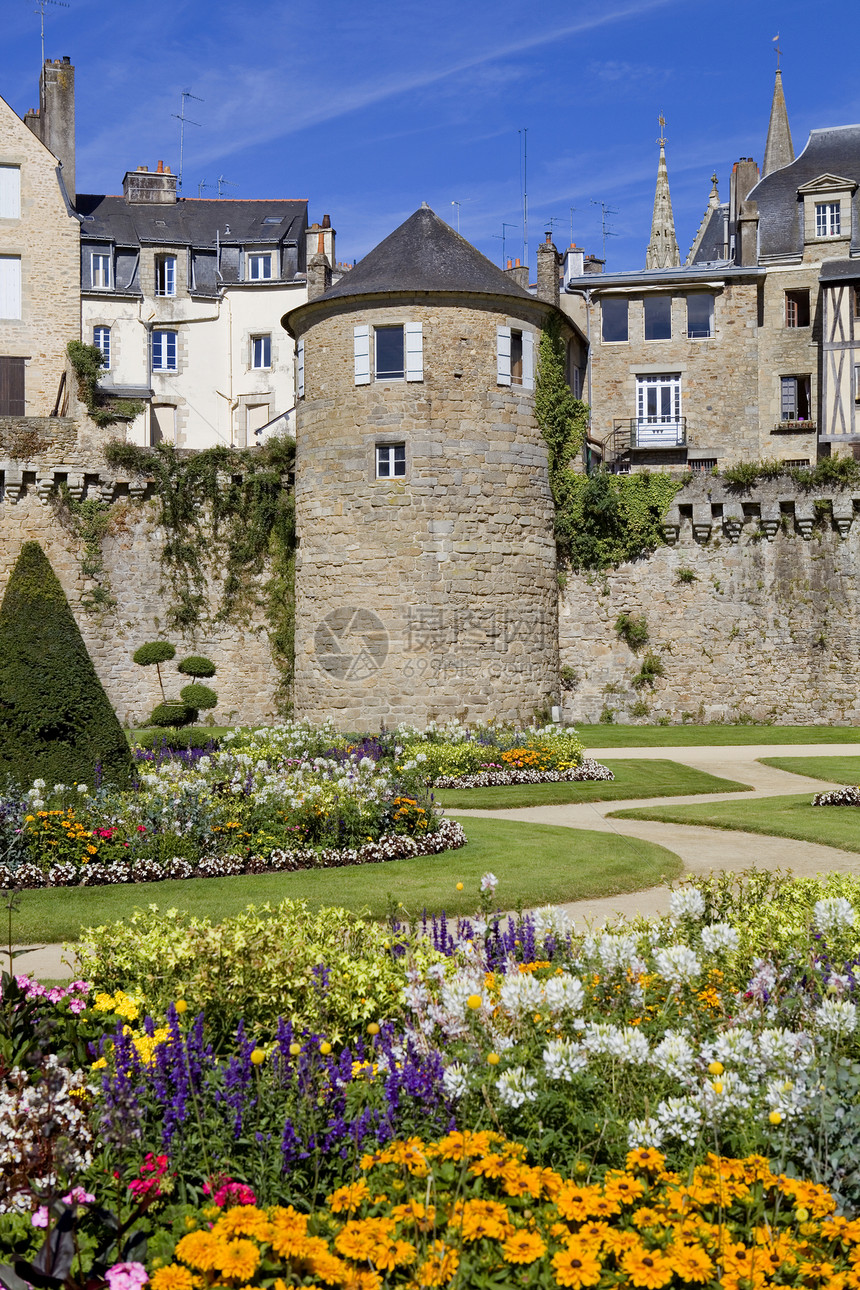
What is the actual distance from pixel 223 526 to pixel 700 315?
15.5m

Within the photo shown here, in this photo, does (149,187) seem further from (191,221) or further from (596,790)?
(596,790)

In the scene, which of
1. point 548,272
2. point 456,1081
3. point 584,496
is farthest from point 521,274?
point 456,1081

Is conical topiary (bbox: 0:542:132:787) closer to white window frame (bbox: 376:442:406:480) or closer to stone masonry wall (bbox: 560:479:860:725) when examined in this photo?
white window frame (bbox: 376:442:406:480)

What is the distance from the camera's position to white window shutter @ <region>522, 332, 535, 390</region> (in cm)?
2169

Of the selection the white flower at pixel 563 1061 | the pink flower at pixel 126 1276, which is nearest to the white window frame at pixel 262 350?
the white flower at pixel 563 1061

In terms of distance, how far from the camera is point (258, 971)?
195 inches

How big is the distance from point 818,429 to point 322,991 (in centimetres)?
3063

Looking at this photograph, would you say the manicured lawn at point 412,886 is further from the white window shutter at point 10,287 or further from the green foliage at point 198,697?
the white window shutter at point 10,287

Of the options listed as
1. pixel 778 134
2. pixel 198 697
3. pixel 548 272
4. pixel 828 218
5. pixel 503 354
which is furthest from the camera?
pixel 778 134

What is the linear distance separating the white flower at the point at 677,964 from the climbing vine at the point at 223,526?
20411 millimetres

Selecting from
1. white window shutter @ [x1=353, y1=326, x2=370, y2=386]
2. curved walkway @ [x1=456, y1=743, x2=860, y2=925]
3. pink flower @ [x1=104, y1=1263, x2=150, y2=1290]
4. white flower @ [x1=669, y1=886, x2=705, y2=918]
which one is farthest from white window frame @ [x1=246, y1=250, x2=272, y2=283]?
pink flower @ [x1=104, y1=1263, x2=150, y2=1290]

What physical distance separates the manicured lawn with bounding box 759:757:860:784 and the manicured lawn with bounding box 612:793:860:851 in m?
1.63

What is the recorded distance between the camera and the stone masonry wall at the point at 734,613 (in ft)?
78.1

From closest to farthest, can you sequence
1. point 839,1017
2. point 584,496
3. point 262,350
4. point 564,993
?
point 839,1017, point 564,993, point 584,496, point 262,350
